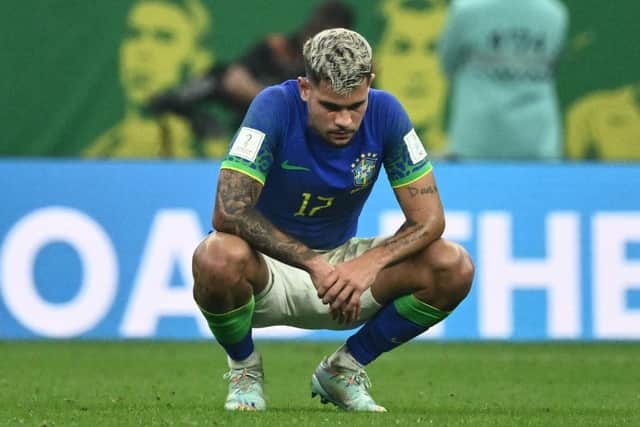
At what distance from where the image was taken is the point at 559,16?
11.7 meters

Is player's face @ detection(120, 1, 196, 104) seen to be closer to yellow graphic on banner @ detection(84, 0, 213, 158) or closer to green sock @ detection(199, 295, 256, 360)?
yellow graphic on banner @ detection(84, 0, 213, 158)

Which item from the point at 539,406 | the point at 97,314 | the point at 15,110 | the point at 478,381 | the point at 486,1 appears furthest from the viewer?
the point at 15,110

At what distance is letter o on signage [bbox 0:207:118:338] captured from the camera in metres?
10.3

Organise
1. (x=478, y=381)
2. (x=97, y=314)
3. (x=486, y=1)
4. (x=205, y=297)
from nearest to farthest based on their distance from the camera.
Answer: (x=205, y=297)
(x=478, y=381)
(x=97, y=314)
(x=486, y=1)

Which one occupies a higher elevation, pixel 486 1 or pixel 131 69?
pixel 486 1

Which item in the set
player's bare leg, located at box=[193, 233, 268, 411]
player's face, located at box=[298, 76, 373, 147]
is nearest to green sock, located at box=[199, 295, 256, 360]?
player's bare leg, located at box=[193, 233, 268, 411]

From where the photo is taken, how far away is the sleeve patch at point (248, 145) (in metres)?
5.71

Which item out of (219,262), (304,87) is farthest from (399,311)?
(304,87)

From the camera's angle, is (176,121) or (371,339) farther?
(176,121)

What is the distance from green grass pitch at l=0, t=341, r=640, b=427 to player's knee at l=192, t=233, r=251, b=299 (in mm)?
491

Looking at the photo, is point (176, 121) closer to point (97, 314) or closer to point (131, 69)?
point (131, 69)

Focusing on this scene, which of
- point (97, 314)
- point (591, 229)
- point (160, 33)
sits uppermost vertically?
point (160, 33)

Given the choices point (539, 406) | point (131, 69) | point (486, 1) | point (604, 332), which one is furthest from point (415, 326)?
point (131, 69)

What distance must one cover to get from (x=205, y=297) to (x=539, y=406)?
163 centimetres
